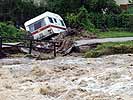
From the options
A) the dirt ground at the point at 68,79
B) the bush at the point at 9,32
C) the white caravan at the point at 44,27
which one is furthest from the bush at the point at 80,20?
the dirt ground at the point at 68,79

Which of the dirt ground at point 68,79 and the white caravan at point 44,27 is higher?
the white caravan at point 44,27

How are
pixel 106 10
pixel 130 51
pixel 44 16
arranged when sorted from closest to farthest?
pixel 130 51 < pixel 44 16 < pixel 106 10

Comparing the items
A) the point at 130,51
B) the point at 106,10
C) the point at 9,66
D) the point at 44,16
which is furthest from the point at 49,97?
the point at 106,10

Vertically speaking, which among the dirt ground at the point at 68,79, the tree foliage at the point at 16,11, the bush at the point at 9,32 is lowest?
the dirt ground at the point at 68,79

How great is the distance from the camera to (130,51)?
28891mm

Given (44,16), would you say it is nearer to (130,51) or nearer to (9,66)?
(130,51)

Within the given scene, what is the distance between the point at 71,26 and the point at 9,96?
28727mm

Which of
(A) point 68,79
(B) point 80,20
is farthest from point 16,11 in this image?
(A) point 68,79

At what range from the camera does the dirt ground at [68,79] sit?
1628cm

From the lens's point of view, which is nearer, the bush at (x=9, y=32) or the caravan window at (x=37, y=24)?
the bush at (x=9, y=32)

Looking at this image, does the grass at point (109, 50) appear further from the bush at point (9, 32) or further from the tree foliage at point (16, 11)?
the tree foliage at point (16, 11)

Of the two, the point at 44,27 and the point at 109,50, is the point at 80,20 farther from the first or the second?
the point at 109,50

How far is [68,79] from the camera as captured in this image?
1942cm

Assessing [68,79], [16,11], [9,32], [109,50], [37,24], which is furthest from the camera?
[16,11]
